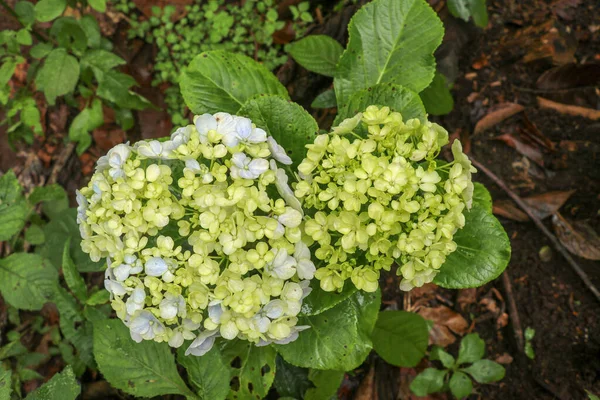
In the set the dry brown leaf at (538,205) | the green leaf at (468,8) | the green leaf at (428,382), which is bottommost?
the green leaf at (428,382)

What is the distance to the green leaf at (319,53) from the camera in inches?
106

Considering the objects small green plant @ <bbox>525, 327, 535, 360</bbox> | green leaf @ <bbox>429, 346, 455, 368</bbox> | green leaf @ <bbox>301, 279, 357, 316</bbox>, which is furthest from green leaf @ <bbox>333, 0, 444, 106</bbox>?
small green plant @ <bbox>525, 327, 535, 360</bbox>

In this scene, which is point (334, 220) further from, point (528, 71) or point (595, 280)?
point (528, 71)

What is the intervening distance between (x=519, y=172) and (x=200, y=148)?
7.16 ft

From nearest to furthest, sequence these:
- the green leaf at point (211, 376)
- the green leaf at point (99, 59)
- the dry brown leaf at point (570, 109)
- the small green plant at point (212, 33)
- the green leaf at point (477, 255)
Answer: the green leaf at point (477, 255) → the green leaf at point (211, 376) → the green leaf at point (99, 59) → the dry brown leaf at point (570, 109) → the small green plant at point (212, 33)

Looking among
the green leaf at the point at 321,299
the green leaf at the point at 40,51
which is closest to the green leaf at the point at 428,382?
the green leaf at the point at 321,299

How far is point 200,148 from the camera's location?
1461 mm

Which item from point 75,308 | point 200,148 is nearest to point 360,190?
point 200,148

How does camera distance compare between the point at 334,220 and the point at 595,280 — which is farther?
the point at 595,280

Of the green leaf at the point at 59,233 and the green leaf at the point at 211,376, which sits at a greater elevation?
the green leaf at the point at 211,376

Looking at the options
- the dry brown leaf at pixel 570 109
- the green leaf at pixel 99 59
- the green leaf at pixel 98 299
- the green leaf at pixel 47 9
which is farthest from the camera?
the dry brown leaf at pixel 570 109

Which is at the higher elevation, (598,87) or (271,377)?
(598,87)

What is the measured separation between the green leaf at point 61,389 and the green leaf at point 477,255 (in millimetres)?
1339

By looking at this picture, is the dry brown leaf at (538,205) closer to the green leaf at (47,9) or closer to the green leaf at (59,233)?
the green leaf at (59,233)
